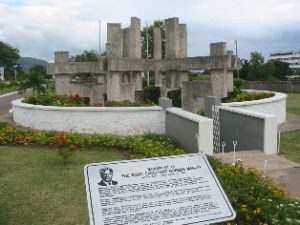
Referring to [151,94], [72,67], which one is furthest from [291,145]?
[72,67]

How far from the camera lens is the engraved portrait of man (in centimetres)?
437

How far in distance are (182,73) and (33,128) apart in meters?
5.55

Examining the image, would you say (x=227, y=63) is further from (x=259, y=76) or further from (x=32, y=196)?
(x=259, y=76)

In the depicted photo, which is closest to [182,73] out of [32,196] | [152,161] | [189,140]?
[189,140]

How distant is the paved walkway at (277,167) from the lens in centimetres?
736

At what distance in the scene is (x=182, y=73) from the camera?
50.9ft

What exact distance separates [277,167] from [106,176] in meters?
5.19

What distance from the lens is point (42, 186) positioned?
750cm

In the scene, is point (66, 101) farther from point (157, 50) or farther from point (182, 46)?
point (182, 46)

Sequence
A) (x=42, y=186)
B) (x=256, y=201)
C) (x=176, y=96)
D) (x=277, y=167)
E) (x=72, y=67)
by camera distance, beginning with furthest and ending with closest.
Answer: (x=72, y=67), (x=176, y=96), (x=277, y=167), (x=42, y=186), (x=256, y=201)

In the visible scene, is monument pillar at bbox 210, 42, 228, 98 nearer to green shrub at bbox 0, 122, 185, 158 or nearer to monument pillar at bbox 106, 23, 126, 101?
green shrub at bbox 0, 122, 185, 158

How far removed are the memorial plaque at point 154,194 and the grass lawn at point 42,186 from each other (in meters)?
1.76

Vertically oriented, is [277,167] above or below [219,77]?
below

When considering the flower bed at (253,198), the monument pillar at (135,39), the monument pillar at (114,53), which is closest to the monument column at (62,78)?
the monument pillar at (114,53)
